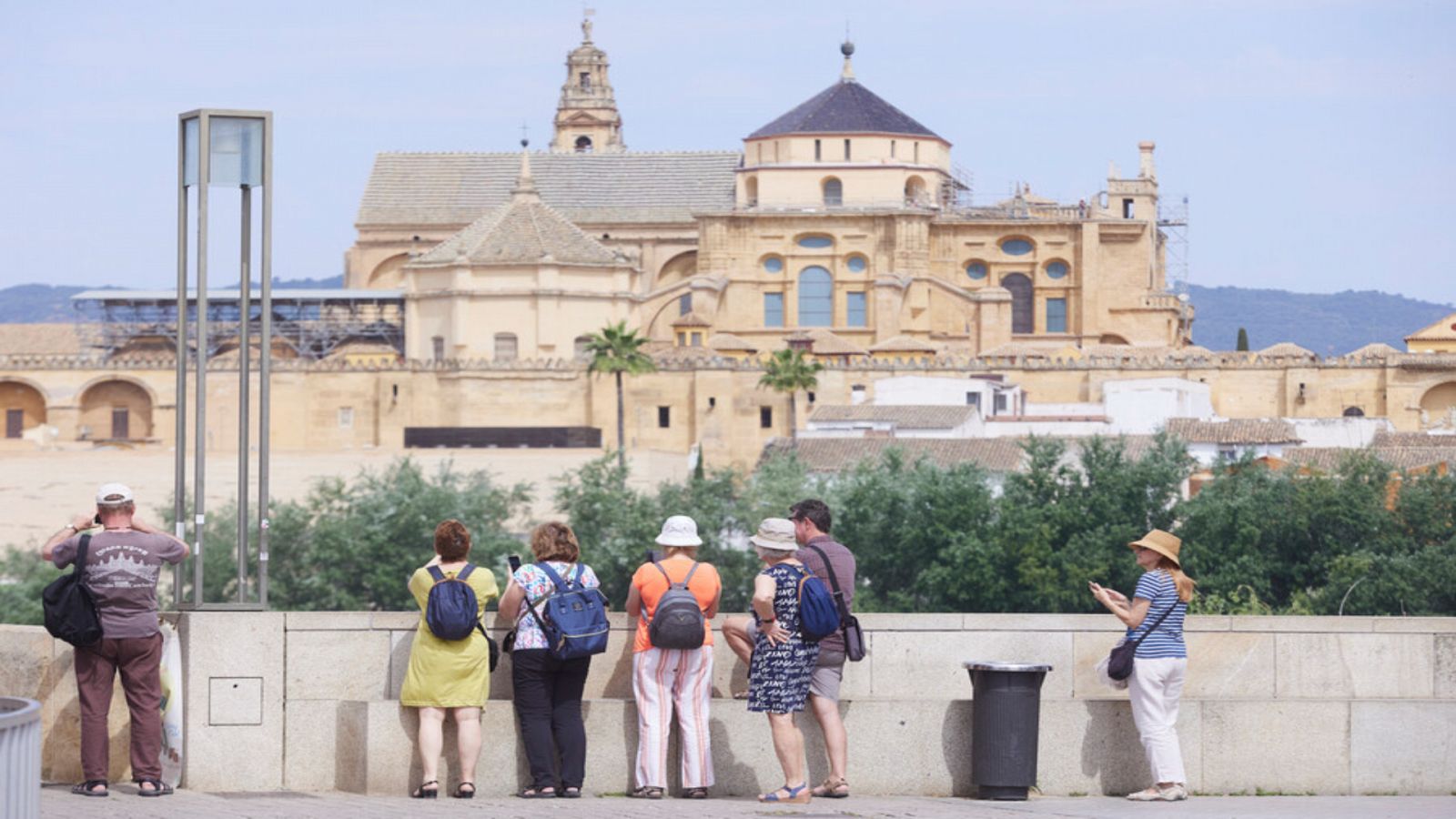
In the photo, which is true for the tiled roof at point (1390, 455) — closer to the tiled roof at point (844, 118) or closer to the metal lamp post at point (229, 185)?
the tiled roof at point (844, 118)

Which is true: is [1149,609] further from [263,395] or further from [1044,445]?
[1044,445]

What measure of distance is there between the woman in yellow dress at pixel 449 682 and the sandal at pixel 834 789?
1.81 meters

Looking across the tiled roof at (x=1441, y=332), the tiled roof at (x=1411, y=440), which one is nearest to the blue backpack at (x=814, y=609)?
the tiled roof at (x=1411, y=440)

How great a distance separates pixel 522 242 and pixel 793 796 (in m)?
70.6

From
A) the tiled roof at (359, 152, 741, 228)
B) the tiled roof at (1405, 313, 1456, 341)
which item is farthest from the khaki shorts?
the tiled roof at (359, 152, 741, 228)

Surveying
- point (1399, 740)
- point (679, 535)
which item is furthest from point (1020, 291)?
point (679, 535)

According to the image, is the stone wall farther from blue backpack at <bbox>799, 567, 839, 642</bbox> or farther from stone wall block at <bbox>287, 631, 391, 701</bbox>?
blue backpack at <bbox>799, 567, 839, 642</bbox>

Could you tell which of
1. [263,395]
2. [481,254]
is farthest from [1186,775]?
[481,254]

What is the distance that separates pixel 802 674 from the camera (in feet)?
42.7

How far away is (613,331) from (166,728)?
63395mm

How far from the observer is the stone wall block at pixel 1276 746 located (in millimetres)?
13812

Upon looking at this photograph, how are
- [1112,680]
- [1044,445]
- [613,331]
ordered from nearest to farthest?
[1112,680] → [1044,445] → [613,331]

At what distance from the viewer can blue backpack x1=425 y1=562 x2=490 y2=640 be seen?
42.1ft

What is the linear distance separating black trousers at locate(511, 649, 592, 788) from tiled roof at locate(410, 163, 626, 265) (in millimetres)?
68391
